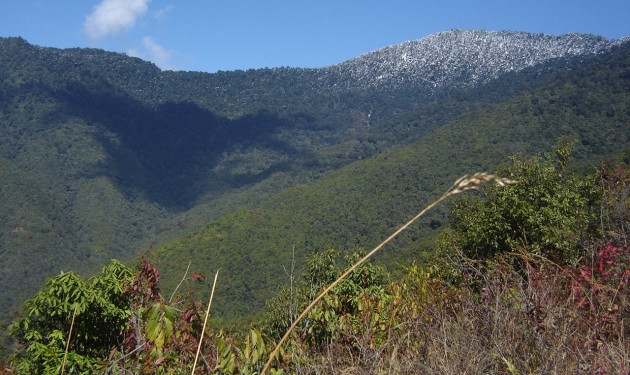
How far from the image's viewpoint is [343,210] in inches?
2162

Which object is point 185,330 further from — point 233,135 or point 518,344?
point 233,135

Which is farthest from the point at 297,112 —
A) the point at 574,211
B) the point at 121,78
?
the point at 574,211

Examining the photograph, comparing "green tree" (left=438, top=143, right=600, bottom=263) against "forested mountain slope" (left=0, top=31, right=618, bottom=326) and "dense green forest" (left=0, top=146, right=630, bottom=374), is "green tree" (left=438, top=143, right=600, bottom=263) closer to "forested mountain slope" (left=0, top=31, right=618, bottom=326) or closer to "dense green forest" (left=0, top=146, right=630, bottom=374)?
"dense green forest" (left=0, top=146, right=630, bottom=374)

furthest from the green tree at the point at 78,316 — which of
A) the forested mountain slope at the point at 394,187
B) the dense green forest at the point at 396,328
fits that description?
the forested mountain slope at the point at 394,187

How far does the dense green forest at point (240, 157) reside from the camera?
45500mm

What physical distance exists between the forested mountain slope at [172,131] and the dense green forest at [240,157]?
42 centimetres

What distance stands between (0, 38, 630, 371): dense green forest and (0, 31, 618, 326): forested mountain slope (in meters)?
0.42

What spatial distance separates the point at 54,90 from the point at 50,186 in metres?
49.2

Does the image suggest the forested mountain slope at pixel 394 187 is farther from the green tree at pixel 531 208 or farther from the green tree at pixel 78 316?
the green tree at pixel 78 316

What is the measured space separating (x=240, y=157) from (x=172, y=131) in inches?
1055

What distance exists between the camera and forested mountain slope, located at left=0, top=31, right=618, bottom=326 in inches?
2879

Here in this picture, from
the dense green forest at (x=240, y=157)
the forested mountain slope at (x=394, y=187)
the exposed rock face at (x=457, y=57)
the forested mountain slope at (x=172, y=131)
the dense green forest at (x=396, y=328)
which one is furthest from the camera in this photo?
the exposed rock face at (x=457, y=57)

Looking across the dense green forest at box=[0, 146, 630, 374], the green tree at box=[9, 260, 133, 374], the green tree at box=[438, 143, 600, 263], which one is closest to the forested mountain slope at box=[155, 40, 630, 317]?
the green tree at box=[438, 143, 600, 263]

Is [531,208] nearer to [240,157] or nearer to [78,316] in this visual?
[78,316]
